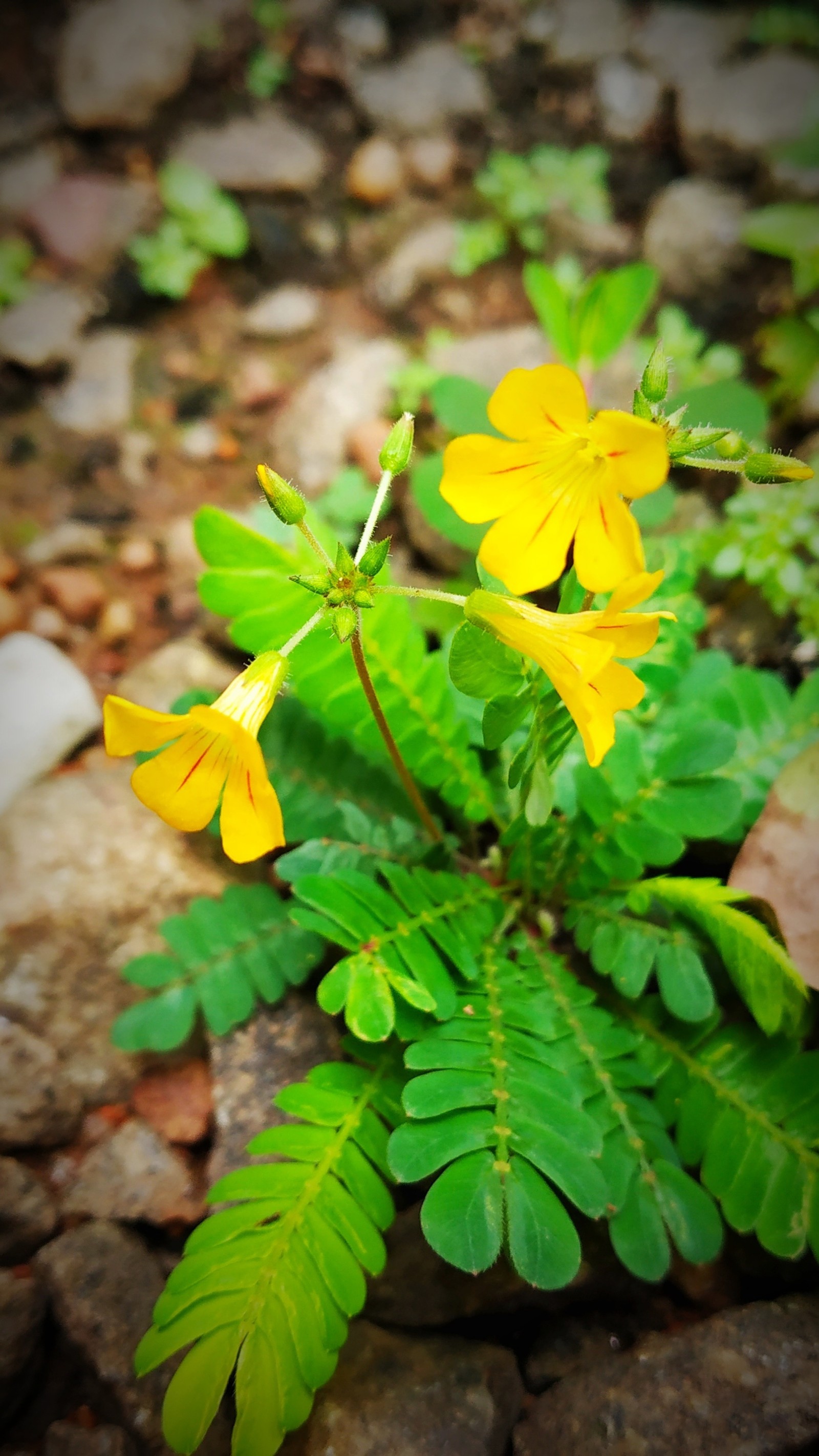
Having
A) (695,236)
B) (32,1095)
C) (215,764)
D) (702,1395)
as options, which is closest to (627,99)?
(695,236)

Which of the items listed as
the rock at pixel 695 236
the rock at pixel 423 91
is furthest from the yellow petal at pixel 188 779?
the rock at pixel 423 91

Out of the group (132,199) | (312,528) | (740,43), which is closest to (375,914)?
(312,528)

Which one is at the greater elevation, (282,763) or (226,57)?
(226,57)

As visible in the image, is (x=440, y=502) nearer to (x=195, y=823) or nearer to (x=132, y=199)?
(x=195, y=823)

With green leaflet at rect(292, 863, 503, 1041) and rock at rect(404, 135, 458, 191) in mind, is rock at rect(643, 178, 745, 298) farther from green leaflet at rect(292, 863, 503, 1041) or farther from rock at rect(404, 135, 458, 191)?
green leaflet at rect(292, 863, 503, 1041)

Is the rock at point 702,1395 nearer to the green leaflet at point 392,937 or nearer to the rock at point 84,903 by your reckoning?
the green leaflet at point 392,937

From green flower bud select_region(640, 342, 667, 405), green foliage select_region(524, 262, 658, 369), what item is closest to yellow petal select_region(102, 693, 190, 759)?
green flower bud select_region(640, 342, 667, 405)
